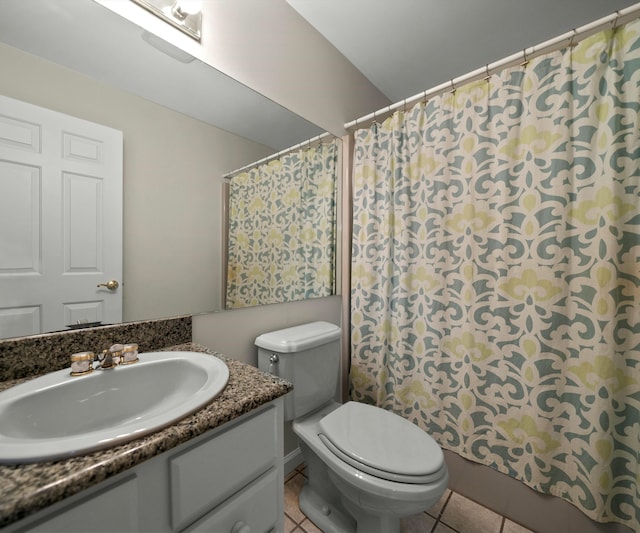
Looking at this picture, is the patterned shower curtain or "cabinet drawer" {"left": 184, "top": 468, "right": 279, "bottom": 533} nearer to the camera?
"cabinet drawer" {"left": 184, "top": 468, "right": 279, "bottom": 533}

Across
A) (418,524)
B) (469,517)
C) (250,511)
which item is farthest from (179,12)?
(469,517)

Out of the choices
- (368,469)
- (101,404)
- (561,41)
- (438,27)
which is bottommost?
(368,469)

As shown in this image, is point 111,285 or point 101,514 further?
point 111,285

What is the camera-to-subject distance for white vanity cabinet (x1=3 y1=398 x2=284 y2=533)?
429mm

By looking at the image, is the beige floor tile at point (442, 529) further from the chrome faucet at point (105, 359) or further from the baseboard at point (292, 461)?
the chrome faucet at point (105, 359)

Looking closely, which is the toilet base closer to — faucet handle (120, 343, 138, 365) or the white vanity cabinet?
the white vanity cabinet

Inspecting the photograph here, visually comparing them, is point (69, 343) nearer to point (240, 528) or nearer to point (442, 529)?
point (240, 528)

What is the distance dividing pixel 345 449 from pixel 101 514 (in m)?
0.73

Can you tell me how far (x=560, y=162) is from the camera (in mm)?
1045

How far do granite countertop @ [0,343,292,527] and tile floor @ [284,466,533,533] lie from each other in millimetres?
993

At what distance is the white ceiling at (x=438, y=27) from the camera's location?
1.33 m

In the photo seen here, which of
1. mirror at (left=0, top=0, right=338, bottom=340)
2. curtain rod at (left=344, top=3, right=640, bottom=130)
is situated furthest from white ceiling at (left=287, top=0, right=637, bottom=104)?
mirror at (left=0, top=0, right=338, bottom=340)

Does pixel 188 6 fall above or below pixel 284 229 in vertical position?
above

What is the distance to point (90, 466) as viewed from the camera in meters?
0.42
